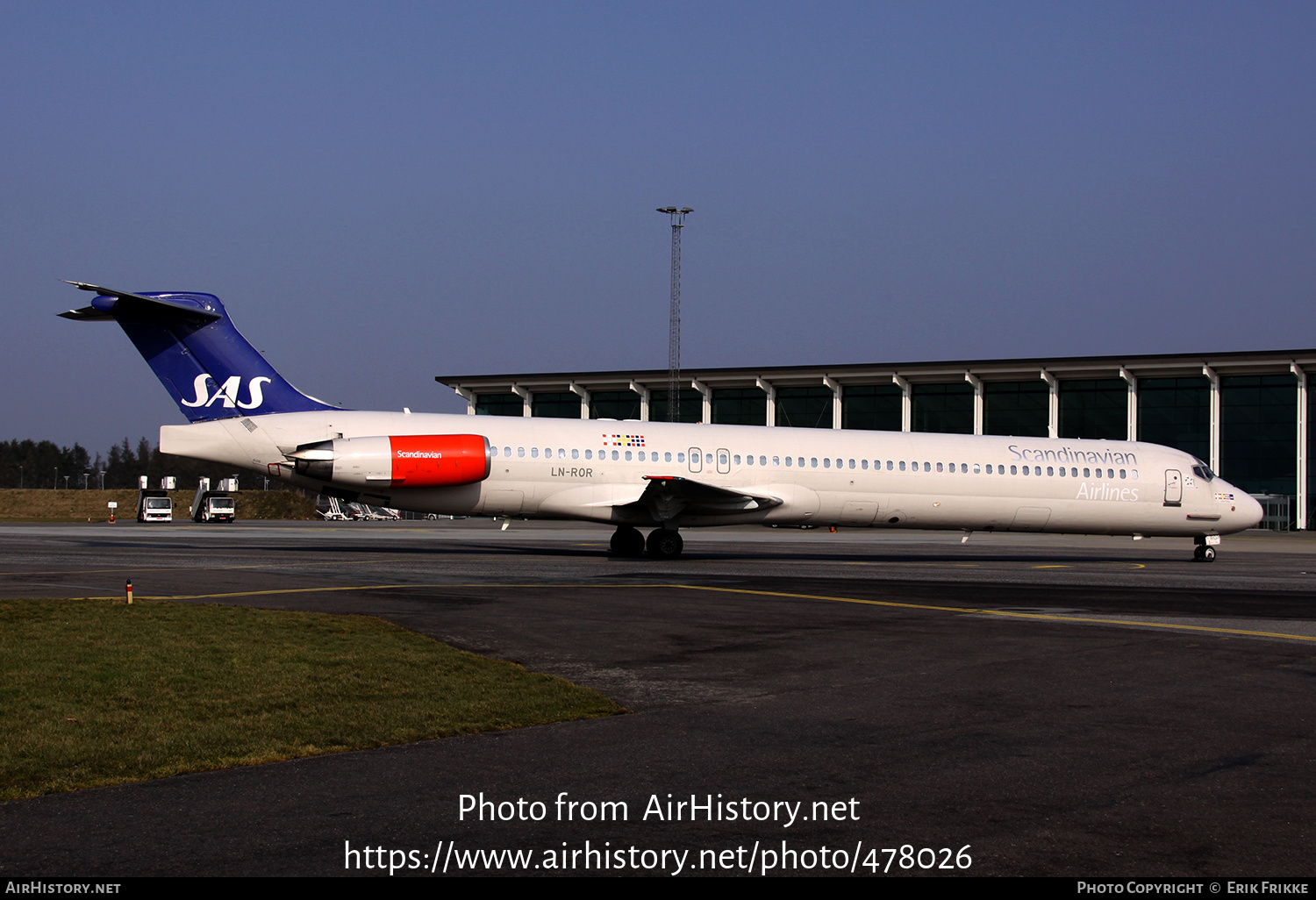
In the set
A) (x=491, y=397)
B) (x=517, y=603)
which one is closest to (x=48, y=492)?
(x=491, y=397)

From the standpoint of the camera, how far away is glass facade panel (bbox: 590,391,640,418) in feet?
219

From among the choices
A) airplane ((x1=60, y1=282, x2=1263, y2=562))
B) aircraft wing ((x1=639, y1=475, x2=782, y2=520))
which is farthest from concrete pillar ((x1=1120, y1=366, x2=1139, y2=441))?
aircraft wing ((x1=639, y1=475, x2=782, y2=520))

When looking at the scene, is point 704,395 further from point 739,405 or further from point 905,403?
point 905,403

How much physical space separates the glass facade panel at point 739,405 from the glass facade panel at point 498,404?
11970mm

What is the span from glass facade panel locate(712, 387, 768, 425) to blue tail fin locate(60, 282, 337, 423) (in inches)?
1648

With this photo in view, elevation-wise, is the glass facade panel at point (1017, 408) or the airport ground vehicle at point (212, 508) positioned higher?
the glass facade panel at point (1017, 408)

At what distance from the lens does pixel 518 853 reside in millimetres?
4766

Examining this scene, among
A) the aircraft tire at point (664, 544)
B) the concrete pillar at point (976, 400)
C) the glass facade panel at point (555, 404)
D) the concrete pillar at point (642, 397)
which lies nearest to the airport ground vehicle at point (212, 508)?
the glass facade panel at point (555, 404)

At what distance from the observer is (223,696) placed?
7996 millimetres

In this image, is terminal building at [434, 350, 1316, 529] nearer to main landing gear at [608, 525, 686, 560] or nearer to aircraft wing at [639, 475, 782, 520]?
main landing gear at [608, 525, 686, 560]

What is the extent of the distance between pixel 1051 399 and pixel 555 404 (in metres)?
28.5

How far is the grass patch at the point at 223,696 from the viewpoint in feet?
20.9

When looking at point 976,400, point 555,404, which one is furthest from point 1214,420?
point 555,404

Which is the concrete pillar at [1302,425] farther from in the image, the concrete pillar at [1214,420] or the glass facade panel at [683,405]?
the glass facade panel at [683,405]
